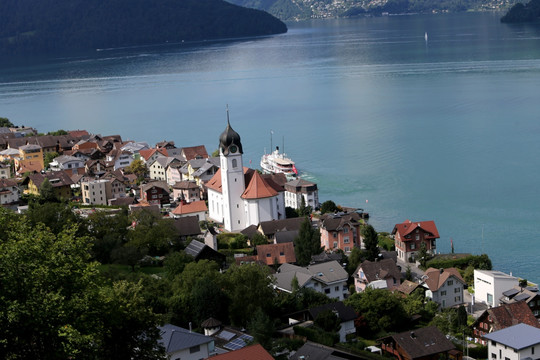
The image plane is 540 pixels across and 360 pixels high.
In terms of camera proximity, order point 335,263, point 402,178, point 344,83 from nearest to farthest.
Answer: point 335,263 → point 402,178 → point 344,83

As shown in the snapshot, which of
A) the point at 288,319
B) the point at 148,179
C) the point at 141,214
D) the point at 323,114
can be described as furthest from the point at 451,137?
the point at 288,319

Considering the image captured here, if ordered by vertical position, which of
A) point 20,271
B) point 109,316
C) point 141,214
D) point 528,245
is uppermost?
point 20,271

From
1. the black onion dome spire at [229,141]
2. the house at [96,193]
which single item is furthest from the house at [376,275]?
the house at [96,193]

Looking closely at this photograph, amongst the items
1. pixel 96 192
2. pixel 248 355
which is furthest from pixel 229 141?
pixel 248 355

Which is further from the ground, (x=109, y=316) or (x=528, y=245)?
(x=109, y=316)

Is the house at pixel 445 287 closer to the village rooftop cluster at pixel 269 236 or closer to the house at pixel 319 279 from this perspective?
the village rooftop cluster at pixel 269 236

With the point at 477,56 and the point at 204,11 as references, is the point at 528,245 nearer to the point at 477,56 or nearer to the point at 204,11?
the point at 477,56
